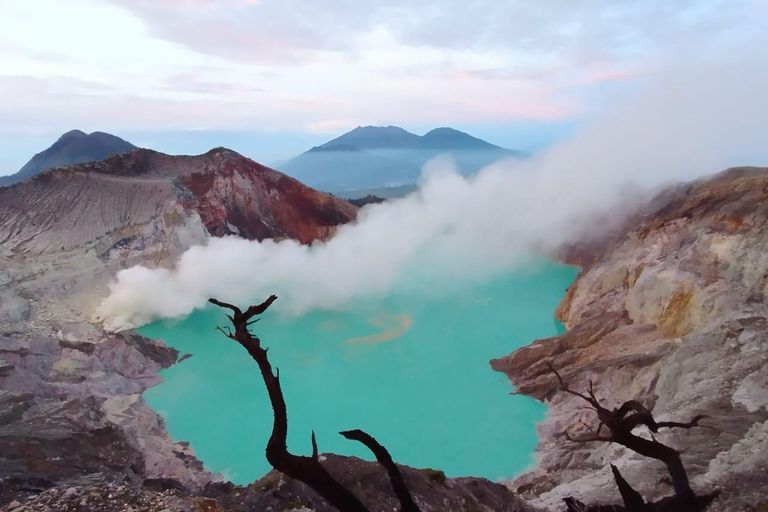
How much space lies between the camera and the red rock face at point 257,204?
29594 mm

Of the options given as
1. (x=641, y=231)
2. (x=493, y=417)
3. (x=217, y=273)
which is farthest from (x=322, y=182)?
(x=493, y=417)

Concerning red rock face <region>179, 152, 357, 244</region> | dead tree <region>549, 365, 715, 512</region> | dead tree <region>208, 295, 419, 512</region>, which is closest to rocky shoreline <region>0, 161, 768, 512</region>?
dead tree <region>549, 365, 715, 512</region>

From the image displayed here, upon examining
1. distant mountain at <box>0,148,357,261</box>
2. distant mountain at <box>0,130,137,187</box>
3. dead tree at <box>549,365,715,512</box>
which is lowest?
dead tree at <box>549,365,715,512</box>

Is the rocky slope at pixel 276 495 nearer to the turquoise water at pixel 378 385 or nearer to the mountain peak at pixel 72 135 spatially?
the turquoise water at pixel 378 385

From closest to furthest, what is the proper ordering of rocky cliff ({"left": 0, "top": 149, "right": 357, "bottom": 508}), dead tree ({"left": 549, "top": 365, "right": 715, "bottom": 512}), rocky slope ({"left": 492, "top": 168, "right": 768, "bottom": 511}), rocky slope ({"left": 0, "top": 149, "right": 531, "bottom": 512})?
1. dead tree ({"left": 549, "top": 365, "right": 715, "bottom": 512})
2. rocky slope ({"left": 0, "top": 149, "right": 531, "bottom": 512})
3. rocky slope ({"left": 492, "top": 168, "right": 768, "bottom": 511})
4. rocky cliff ({"left": 0, "top": 149, "right": 357, "bottom": 508})

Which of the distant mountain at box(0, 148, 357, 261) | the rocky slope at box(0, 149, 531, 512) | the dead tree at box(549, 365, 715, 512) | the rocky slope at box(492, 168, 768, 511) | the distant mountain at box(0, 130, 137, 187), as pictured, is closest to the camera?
the dead tree at box(549, 365, 715, 512)

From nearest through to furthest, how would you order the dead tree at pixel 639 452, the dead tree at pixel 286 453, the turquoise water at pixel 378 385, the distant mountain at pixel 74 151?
1. the dead tree at pixel 286 453
2. the dead tree at pixel 639 452
3. the turquoise water at pixel 378 385
4. the distant mountain at pixel 74 151

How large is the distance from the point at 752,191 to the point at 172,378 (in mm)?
19822

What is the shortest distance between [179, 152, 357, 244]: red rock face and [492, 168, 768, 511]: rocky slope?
1647cm

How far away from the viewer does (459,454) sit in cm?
1326

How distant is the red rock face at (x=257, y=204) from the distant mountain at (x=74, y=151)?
3709 cm

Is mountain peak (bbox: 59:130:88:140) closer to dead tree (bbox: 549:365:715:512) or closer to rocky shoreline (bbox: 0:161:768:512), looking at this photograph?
rocky shoreline (bbox: 0:161:768:512)

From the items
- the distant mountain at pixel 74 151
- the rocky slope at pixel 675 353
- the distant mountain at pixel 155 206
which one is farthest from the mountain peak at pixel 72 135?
the rocky slope at pixel 675 353

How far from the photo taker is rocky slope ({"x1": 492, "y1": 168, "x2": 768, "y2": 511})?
8.74 meters
